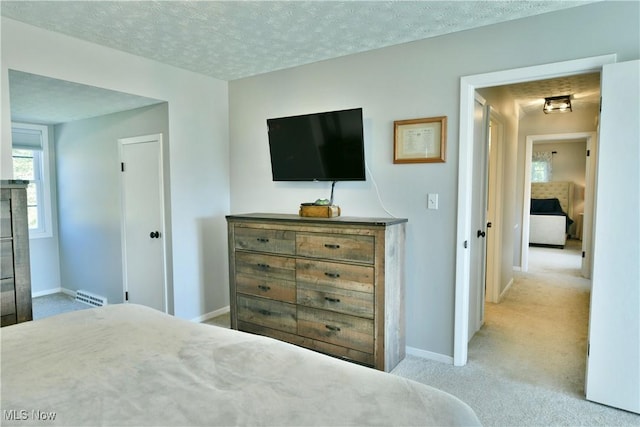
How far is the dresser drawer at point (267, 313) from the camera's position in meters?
3.10

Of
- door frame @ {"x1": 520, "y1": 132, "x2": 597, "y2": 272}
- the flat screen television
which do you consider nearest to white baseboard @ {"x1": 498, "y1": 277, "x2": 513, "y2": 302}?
door frame @ {"x1": 520, "y1": 132, "x2": 597, "y2": 272}

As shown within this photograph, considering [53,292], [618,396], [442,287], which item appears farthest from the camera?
[53,292]

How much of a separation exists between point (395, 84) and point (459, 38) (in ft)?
1.84

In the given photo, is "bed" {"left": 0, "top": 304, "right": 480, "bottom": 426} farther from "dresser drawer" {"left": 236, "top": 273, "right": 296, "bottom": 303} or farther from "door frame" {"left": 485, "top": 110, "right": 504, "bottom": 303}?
"door frame" {"left": 485, "top": 110, "right": 504, "bottom": 303}

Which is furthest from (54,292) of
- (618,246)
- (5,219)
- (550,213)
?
(550,213)

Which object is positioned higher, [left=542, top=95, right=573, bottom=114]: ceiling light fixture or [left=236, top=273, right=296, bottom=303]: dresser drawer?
[left=542, top=95, right=573, bottom=114]: ceiling light fixture

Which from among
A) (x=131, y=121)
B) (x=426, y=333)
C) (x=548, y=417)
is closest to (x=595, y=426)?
(x=548, y=417)

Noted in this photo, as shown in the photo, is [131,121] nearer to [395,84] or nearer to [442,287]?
[395,84]

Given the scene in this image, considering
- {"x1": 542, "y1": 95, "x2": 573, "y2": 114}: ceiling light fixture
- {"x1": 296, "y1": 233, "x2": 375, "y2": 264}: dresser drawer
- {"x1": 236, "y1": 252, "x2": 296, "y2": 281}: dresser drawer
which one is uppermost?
{"x1": 542, "y1": 95, "x2": 573, "y2": 114}: ceiling light fixture

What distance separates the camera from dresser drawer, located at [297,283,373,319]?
2727 millimetres

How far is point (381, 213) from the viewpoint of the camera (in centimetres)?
320

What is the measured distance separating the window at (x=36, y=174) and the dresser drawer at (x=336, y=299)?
13.1 feet

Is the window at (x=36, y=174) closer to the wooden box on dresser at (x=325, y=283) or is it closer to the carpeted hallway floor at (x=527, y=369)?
the wooden box on dresser at (x=325, y=283)

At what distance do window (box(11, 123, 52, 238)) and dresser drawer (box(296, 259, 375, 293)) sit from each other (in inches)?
156
